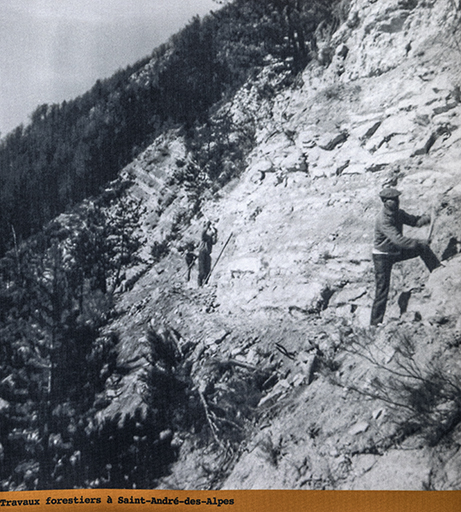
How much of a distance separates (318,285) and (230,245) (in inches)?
32.2

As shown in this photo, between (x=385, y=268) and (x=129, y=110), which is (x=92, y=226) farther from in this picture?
(x=385, y=268)

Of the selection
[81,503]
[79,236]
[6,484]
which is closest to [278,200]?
[79,236]

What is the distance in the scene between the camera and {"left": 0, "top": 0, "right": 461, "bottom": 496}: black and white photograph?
2.78 meters

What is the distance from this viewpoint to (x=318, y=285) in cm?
307

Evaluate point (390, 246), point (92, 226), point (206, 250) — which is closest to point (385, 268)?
point (390, 246)

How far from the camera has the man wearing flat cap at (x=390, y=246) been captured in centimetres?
285

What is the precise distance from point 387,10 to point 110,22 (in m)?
2.27

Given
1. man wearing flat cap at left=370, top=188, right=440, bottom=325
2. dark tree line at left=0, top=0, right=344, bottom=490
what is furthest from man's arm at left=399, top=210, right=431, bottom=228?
dark tree line at left=0, top=0, right=344, bottom=490

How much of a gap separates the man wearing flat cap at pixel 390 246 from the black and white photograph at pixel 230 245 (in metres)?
0.01
